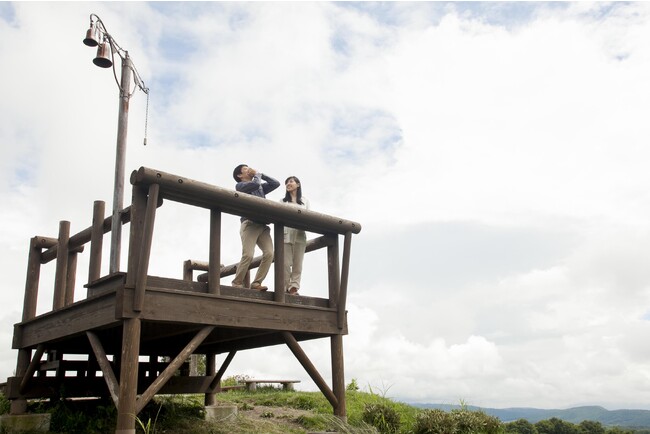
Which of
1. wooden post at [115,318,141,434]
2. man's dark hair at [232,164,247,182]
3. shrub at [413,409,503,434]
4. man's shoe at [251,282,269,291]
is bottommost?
shrub at [413,409,503,434]

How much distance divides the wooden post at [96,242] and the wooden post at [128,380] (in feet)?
6.00

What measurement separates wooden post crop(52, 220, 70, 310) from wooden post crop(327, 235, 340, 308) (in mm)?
4171

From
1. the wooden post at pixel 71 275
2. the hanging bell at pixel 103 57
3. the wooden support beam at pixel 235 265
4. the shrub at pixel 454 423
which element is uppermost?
the hanging bell at pixel 103 57

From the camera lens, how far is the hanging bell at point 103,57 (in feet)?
31.5

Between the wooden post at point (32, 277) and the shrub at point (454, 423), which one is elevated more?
the wooden post at point (32, 277)

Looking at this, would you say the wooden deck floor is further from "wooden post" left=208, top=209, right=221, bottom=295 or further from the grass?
the grass

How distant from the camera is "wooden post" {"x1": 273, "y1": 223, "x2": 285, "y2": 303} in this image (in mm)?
8602

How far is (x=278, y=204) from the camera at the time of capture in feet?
27.7

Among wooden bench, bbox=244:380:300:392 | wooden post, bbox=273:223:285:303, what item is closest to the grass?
wooden post, bbox=273:223:285:303

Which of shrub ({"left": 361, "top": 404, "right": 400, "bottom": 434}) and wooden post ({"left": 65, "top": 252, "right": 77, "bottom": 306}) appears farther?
shrub ({"left": 361, "top": 404, "right": 400, "bottom": 434})

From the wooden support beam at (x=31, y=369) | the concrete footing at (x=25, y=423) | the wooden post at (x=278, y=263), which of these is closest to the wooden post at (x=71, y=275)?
the wooden support beam at (x=31, y=369)

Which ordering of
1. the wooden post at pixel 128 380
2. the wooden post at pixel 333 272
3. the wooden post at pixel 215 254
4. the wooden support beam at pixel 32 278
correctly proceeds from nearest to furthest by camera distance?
the wooden post at pixel 128 380
the wooden post at pixel 215 254
the wooden post at pixel 333 272
the wooden support beam at pixel 32 278

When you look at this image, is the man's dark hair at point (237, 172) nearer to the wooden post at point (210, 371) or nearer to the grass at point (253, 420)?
the grass at point (253, 420)

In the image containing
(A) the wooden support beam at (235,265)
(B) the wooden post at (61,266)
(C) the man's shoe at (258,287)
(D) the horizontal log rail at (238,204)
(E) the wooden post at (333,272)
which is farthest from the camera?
(B) the wooden post at (61,266)
